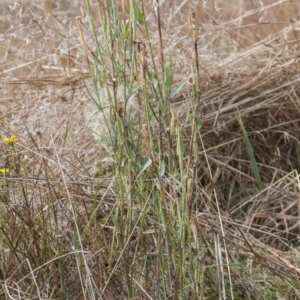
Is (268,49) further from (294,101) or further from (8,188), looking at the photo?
(8,188)

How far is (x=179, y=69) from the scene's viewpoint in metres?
2.92

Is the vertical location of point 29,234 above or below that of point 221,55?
below

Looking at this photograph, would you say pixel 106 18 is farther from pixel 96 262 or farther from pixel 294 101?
pixel 294 101

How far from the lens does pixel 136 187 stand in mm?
1664

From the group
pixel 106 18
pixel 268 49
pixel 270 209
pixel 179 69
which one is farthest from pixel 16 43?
pixel 106 18

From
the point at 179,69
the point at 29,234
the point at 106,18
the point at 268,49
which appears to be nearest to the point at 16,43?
the point at 179,69

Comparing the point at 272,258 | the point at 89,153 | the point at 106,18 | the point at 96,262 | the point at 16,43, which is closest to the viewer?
the point at 106,18

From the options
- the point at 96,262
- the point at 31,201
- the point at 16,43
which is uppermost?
the point at 16,43

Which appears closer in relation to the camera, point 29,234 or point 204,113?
point 29,234

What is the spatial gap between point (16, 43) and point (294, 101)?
4.30 feet

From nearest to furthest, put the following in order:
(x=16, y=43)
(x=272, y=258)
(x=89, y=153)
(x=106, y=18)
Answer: (x=106, y=18)
(x=272, y=258)
(x=89, y=153)
(x=16, y=43)

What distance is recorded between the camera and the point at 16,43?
3342mm

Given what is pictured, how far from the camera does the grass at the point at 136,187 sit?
61.0 inches

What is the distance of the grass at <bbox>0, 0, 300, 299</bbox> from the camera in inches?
61.0
